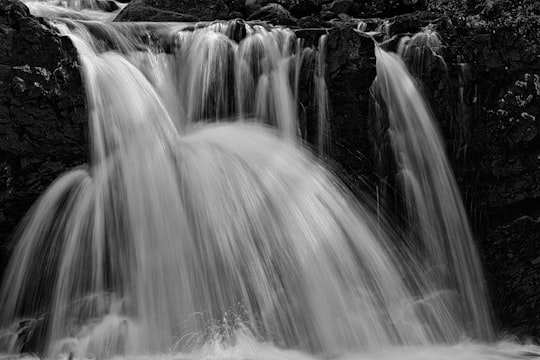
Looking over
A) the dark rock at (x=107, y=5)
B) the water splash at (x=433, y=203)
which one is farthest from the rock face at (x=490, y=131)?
the dark rock at (x=107, y=5)

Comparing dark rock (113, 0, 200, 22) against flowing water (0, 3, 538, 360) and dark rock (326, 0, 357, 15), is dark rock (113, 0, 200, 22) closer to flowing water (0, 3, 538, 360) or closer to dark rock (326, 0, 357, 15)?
dark rock (326, 0, 357, 15)

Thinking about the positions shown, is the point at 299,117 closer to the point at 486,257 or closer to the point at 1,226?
the point at 486,257

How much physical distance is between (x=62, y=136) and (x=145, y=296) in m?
2.10

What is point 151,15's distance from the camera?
11094mm

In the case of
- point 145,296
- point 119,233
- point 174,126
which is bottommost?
point 145,296

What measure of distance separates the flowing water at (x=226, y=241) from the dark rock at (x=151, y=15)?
11.6 ft

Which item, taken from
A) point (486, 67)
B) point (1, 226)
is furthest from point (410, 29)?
point (1, 226)

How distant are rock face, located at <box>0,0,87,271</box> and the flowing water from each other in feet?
0.70

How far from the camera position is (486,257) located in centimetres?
729

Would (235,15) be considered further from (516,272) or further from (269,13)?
(516,272)

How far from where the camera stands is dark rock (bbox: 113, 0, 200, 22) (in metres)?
10.8

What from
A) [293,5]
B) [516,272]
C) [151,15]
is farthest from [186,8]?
[516,272]

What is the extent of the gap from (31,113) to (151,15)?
5818 mm

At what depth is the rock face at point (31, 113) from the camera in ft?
19.1
